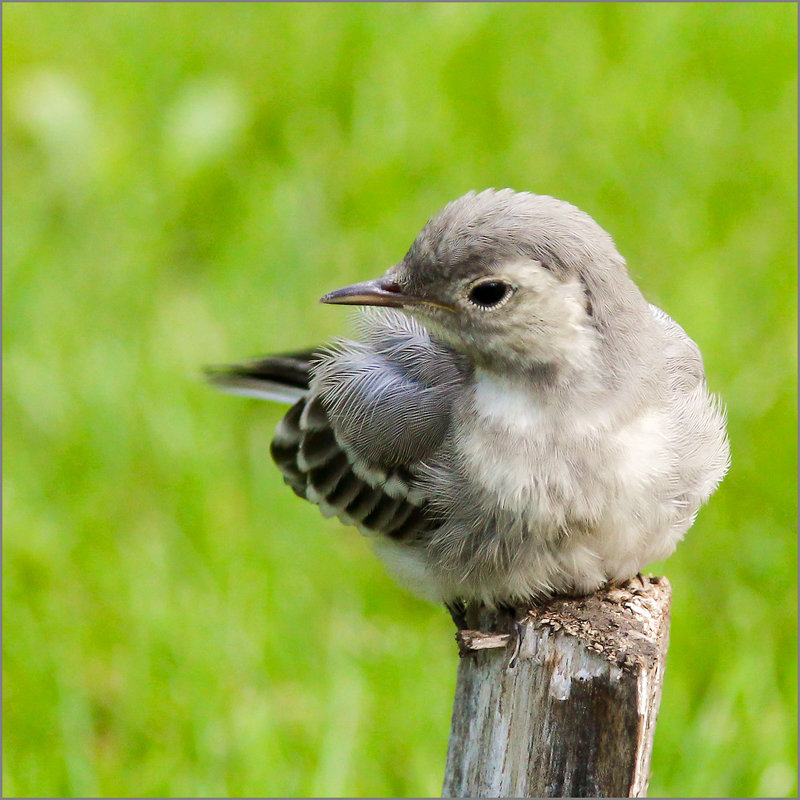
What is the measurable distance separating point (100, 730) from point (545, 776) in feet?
10.3

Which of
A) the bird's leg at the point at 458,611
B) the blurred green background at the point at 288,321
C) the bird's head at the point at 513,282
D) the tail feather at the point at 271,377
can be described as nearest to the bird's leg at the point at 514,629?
the bird's leg at the point at 458,611

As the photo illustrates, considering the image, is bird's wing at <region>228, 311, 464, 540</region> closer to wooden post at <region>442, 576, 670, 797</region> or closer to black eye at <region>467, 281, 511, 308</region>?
black eye at <region>467, 281, 511, 308</region>

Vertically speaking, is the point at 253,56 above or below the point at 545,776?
above

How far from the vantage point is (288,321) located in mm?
7301

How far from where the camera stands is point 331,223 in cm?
798

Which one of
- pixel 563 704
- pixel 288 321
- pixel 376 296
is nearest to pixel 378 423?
pixel 376 296

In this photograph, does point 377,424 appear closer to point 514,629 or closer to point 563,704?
point 514,629

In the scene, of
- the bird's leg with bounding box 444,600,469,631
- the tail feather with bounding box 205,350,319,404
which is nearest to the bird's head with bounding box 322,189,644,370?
the bird's leg with bounding box 444,600,469,631

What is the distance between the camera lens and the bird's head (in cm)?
327

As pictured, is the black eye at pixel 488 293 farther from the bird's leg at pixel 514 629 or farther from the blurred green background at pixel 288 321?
the blurred green background at pixel 288 321

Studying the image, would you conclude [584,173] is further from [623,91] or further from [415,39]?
[415,39]

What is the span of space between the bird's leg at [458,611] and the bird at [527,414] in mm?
19

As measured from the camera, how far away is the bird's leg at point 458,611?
3.86 m

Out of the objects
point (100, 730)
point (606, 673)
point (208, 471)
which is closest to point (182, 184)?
point (208, 471)
